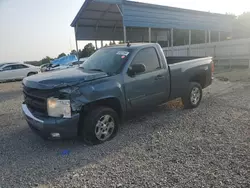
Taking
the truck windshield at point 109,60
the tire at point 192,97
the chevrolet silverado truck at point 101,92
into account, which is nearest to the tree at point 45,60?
the truck windshield at point 109,60

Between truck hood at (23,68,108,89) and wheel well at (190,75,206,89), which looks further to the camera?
wheel well at (190,75,206,89)

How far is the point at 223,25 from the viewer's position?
2389cm

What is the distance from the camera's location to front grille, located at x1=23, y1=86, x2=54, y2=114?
366 centimetres

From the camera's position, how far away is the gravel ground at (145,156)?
296cm

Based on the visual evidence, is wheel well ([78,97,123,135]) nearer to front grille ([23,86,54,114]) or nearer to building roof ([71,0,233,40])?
front grille ([23,86,54,114])

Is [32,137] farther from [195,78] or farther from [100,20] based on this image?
[100,20]

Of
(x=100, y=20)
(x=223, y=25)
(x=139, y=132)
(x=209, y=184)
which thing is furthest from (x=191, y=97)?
(x=223, y=25)

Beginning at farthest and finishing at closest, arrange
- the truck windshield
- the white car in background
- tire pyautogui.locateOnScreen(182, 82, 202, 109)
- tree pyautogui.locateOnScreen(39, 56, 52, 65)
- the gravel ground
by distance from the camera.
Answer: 1. tree pyautogui.locateOnScreen(39, 56, 52, 65)
2. the white car in background
3. tire pyautogui.locateOnScreen(182, 82, 202, 109)
4. the truck windshield
5. the gravel ground

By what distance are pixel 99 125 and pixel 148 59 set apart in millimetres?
2040

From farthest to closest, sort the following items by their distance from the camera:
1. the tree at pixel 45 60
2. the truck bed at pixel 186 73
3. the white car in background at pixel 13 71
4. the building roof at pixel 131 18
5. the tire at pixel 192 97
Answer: the tree at pixel 45 60
the white car in background at pixel 13 71
the building roof at pixel 131 18
the tire at pixel 192 97
the truck bed at pixel 186 73

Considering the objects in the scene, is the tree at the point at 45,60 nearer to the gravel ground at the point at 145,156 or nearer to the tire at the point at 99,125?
the gravel ground at the point at 145,156

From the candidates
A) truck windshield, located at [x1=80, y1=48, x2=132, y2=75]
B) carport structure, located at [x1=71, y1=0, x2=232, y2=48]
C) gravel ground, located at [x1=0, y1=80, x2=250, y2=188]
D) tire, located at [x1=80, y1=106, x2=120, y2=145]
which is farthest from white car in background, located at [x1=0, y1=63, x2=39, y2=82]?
tire, located at [x1=80, y1=106, x2=120, y2=145]

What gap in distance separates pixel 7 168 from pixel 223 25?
26.1 m

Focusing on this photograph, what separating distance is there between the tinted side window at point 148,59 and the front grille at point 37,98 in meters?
2.07
